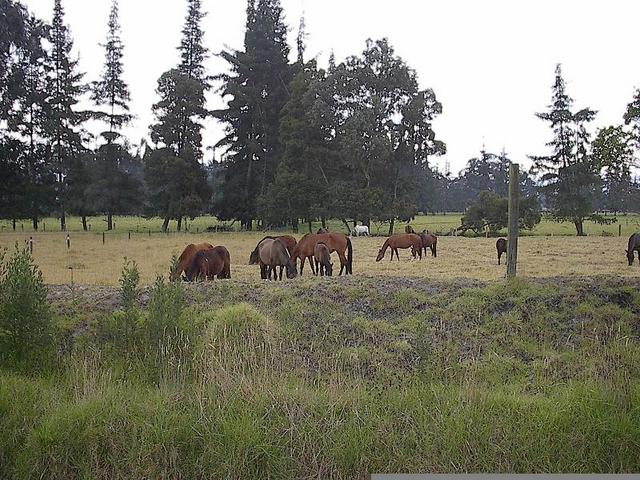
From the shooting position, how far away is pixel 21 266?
4.86m

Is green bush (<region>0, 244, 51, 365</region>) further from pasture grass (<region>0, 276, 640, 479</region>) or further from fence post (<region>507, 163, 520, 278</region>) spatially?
fence post (<region>507, 163, 520, 278</region>)

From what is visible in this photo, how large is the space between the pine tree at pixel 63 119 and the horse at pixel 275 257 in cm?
2056

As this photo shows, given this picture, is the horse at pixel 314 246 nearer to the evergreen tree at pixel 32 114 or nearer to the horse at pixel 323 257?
the horse at pixel 323 257

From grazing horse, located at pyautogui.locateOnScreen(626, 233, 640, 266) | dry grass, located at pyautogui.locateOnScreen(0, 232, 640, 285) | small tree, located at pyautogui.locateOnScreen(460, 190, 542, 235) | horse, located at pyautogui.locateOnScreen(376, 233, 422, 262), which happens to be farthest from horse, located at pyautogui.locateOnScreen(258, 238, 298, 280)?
small tree, located at pyautogui.locateOnScreen(460, 190, 542, 235)

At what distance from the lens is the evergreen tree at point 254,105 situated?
37594 mm

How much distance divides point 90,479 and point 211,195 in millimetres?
34080

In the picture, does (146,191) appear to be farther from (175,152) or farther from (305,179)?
(305,179)

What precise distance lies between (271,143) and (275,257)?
27.7m

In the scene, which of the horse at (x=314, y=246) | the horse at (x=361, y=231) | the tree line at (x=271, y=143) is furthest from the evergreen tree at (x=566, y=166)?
the horse at (x=314, y=246)

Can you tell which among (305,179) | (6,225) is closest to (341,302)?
(6,225)

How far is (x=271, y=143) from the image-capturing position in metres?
38.5

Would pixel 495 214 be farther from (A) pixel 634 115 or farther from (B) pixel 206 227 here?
(A) pixel 634 115

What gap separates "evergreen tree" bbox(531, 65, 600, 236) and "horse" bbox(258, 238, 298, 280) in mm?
25117

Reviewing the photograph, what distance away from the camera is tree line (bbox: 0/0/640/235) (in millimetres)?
32125
